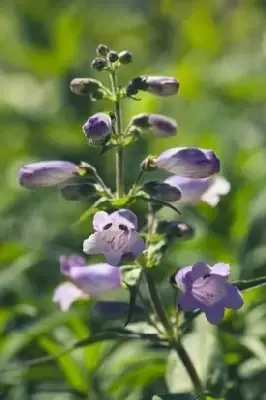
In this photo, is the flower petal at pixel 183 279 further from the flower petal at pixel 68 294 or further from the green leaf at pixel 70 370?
the green leaf at pixel 70 370

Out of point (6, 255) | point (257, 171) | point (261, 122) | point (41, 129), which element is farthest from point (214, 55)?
point (6, 255)

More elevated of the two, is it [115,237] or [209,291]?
[115,237]

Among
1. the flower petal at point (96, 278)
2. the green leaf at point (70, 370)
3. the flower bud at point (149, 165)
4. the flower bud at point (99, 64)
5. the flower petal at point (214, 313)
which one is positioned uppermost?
the flower bud at point (99, 64)

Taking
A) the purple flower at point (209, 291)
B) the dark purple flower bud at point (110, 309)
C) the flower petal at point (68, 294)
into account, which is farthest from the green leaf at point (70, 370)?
the purple flower at point (209, 291)

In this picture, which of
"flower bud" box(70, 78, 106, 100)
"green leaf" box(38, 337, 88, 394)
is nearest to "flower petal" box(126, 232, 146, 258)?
"flower bud" box(70, 78, 106, 100)

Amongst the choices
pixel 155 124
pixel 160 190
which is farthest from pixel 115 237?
pixel 155 124

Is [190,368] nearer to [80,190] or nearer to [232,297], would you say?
[232,297]

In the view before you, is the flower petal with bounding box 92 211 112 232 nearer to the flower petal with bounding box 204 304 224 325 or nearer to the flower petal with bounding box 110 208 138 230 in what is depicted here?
the flower petal with bounding box 110 208 138 230
